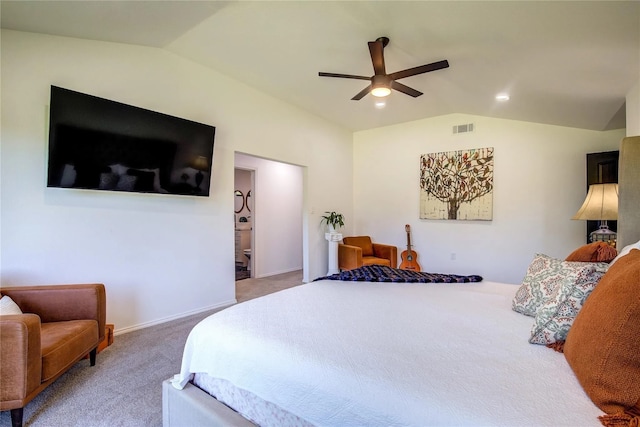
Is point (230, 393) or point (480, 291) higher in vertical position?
point (480, 291)

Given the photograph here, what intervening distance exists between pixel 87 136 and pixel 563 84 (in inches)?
174

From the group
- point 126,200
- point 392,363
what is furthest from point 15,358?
point 392,363

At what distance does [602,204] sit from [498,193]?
2040 millimetres

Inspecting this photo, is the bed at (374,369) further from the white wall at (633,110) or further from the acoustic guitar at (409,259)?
the acoustic guitar at (409,259)

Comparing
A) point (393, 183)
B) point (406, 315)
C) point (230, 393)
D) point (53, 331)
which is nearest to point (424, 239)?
point (393, 183)

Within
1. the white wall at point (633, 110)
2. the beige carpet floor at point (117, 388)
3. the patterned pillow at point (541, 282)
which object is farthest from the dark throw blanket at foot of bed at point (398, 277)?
the white wall at point (633, 110)

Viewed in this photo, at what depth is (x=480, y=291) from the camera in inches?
83.8

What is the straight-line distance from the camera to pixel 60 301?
2.30 metres

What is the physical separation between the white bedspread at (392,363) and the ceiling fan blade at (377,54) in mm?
2039

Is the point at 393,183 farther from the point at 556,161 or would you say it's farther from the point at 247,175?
the point at 247,175

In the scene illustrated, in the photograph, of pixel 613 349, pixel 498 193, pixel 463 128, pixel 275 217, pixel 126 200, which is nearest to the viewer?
pixel 613 349

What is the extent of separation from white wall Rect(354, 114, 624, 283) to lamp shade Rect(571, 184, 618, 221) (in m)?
1.76

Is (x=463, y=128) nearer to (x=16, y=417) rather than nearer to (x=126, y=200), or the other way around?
(x=126, y=200)

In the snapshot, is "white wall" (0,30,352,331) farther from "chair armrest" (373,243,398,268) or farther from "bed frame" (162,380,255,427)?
"chair armrest" (373,243,398,268)
